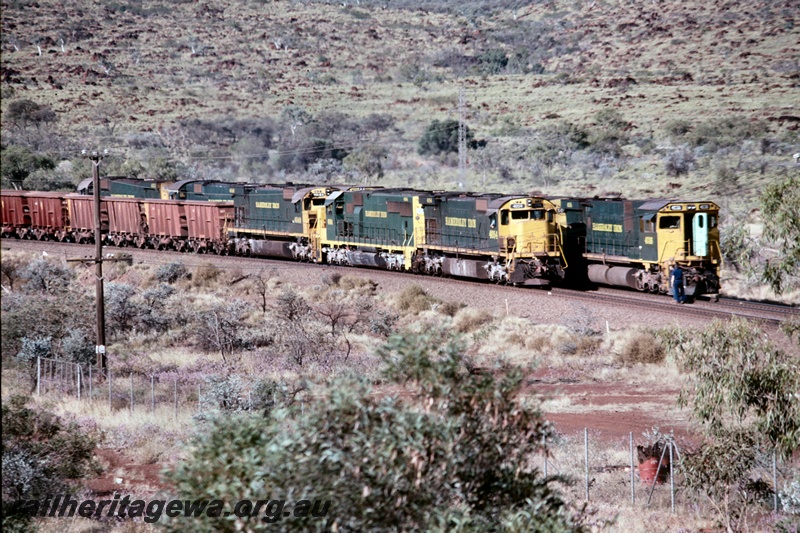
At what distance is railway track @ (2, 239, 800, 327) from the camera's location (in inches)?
1134

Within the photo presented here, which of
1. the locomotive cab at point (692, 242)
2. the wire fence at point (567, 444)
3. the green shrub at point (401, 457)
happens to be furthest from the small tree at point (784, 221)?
the locomotive cab at point (692, 242)

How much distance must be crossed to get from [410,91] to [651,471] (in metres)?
98.5

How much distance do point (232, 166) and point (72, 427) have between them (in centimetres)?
7371

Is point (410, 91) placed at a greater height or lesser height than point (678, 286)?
greater

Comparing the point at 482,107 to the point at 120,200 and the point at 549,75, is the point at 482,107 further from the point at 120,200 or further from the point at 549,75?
the point at 120,200

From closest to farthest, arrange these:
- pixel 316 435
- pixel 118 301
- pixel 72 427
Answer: pixel 316 435 < pixel 72 427 < pixel 118 301

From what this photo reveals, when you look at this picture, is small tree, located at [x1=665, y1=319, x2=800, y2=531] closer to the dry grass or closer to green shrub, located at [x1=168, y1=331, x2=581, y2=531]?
green shrub, located at [x1=168, y1=331, x2=581, y2=531]

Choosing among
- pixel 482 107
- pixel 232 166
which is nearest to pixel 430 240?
pixel 232 166

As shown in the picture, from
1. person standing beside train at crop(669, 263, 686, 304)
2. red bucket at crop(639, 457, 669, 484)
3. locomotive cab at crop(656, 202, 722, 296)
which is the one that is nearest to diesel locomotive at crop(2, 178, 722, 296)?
locomotive cab at crop(656, 202, 722, 296)

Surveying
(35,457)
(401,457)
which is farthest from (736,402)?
(35,457)

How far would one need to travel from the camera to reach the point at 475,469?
8.79 metres

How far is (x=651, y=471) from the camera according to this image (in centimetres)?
1794

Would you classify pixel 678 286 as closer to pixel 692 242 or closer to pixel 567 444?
pixel 692 242

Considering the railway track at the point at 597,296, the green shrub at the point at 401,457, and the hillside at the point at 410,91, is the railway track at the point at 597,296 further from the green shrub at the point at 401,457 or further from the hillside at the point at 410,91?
the hillside at the point at 410,91
